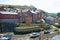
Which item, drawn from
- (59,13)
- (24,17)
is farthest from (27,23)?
(59,13)

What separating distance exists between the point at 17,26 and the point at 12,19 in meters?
2.82

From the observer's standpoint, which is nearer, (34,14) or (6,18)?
(6,18)

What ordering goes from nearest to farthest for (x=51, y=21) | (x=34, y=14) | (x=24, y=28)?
(x=24, y=28) < (x=34, y=14) < (x=51, y=21)

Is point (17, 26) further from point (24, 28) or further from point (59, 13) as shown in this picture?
point (59, 13)

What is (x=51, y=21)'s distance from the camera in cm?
4684

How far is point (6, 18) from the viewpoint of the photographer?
33.1 m

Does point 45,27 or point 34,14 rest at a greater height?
point 34,14

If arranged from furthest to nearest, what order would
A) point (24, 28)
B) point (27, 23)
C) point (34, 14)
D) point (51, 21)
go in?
point (51, 21), point (34, 14), point (27, 23), point (24, 28)

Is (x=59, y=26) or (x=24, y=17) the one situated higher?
(x=24, y=17)

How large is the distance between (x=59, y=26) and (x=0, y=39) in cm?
2155

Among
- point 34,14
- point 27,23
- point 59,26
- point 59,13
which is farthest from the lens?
point 59,13

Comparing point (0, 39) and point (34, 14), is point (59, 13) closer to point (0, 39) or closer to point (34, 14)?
point (34, 14)

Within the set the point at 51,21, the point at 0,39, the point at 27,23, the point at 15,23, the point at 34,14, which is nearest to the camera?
the point at 0,39

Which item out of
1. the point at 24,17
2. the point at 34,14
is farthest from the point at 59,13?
the point at 24,17
